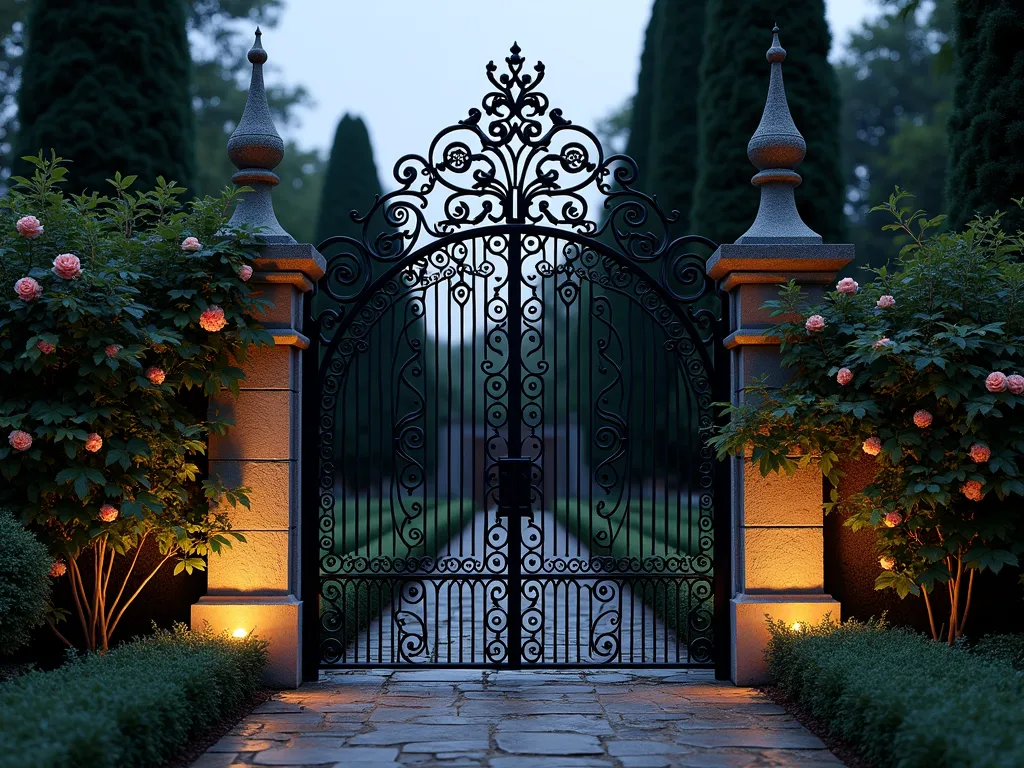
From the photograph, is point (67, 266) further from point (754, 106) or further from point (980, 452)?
point (754, 106)

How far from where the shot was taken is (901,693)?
4.43 metres

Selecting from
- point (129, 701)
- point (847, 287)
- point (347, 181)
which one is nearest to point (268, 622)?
point (129, 701)

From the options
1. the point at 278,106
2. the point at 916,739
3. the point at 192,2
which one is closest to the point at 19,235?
the point at 916,739

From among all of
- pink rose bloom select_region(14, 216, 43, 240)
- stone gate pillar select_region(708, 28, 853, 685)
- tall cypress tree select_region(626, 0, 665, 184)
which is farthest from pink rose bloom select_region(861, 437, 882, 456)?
tall cypress tree select_region(626, 0, 665, 184)

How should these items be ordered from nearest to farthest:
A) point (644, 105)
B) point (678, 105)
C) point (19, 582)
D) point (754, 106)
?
point (19, 582) < point (754, 106) < point (678, 105) < point (644, 105)

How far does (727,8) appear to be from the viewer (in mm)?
13758

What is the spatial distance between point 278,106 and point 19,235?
26.0m

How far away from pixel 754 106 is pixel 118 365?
32.9 ft

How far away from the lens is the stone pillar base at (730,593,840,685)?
651 centimetres

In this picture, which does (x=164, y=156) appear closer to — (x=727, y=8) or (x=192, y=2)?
(x=727, y=8)

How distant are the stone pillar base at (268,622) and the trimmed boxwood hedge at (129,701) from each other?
28cm

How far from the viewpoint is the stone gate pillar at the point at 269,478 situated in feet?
21.1

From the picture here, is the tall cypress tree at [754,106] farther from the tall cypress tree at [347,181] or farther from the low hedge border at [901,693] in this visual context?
the tall cypress tree at [347,181]

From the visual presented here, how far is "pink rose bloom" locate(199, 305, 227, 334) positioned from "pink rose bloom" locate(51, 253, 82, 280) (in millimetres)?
728
